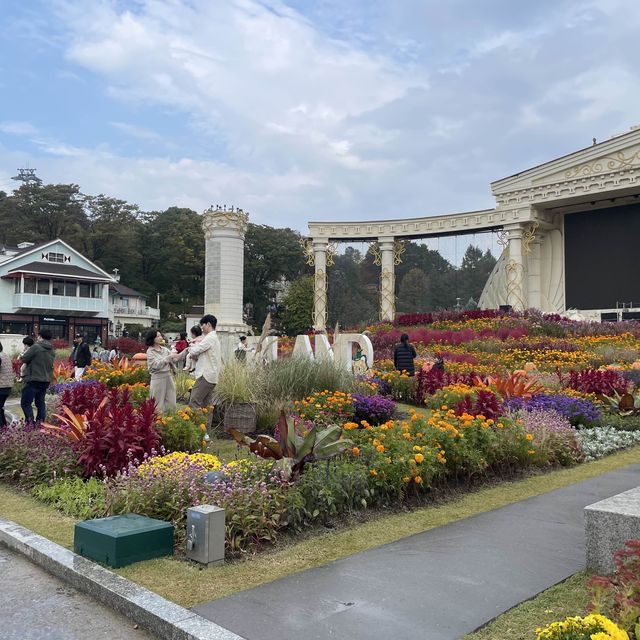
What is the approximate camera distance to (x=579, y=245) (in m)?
36.8

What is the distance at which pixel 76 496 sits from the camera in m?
6.38

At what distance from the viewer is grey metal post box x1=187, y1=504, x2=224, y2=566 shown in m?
4.65

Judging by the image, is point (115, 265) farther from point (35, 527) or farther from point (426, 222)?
point (35, 527)

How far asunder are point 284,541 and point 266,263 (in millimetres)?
61971

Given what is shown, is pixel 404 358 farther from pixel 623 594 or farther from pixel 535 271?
pixel 535 271

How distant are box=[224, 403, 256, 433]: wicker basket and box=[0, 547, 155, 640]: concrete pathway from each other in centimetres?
510

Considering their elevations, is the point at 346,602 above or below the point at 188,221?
below

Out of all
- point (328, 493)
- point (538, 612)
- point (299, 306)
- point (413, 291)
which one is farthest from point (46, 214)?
point (538, 612)

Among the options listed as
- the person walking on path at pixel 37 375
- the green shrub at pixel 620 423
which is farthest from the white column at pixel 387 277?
the person walking on path at pixel 37 375

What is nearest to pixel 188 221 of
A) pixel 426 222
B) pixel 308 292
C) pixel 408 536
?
pixel 308 292

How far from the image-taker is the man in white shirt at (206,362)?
9391 millimetres

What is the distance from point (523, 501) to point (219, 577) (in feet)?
11.3

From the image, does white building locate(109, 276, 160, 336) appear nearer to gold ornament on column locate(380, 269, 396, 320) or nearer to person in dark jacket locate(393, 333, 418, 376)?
gold ornament on column locate(380, 269, 396, 320)

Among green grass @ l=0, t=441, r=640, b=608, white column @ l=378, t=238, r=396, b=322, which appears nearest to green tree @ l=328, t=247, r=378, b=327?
white column @ l=378, t=238, r=396, b=322
